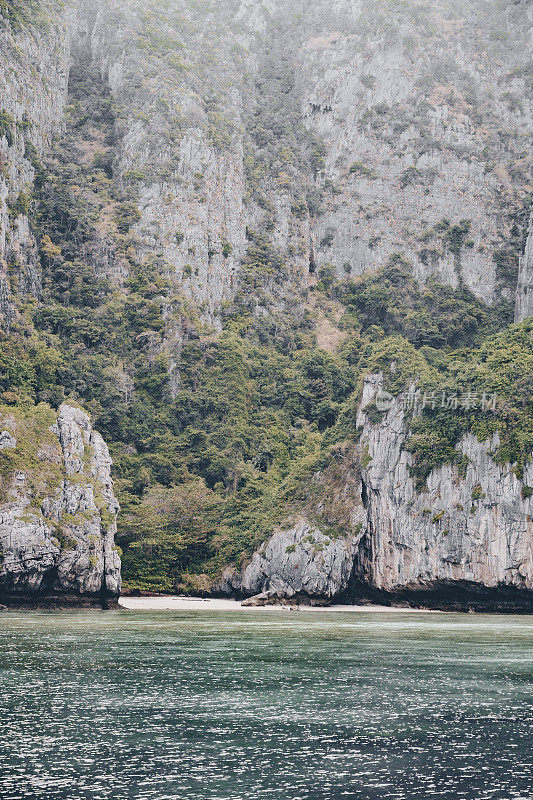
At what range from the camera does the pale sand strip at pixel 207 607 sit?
46.9 meters

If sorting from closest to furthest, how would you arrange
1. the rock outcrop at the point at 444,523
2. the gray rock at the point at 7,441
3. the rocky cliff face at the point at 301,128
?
the gray rock at the point at 7,441 < the rock outcrop at the point at 444,523 < the rocky cliff face at the point at 301,128

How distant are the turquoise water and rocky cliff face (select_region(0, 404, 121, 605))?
12710 mm

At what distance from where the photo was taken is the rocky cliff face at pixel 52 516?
42000 mm

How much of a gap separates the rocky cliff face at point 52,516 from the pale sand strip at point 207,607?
120 inches

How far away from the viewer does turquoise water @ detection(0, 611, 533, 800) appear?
1167 cm

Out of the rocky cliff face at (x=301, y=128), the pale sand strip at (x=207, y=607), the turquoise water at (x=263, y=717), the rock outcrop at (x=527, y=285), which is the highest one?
the rocky cliff face at (x=301, y=128)

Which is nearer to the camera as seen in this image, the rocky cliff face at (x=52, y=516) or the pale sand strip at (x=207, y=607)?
the rocky cliff face at (x=52, y=516)

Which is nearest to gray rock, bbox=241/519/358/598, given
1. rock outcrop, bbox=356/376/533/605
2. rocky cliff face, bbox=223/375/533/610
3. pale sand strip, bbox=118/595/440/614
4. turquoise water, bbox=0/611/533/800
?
rocky cliff face, bbox=223/375/533/610

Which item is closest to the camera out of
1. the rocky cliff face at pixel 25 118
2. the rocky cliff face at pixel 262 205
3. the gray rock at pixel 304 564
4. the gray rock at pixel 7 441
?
the gray rock at pixel 7 441

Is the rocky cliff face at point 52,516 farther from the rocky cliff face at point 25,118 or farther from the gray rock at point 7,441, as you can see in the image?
the rocky cliff face at point 25,118

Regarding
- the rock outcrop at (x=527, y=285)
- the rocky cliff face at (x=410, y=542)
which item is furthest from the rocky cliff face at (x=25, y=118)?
the rock outcrop at (x=527, y=285)

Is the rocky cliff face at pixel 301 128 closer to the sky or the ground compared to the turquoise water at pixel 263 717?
closer to the sky

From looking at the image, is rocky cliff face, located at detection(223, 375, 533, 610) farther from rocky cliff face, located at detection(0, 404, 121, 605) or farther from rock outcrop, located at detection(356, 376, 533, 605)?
rocky cliff face, located at detection(0, 404, 121, 605)

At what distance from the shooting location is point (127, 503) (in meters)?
54.7
